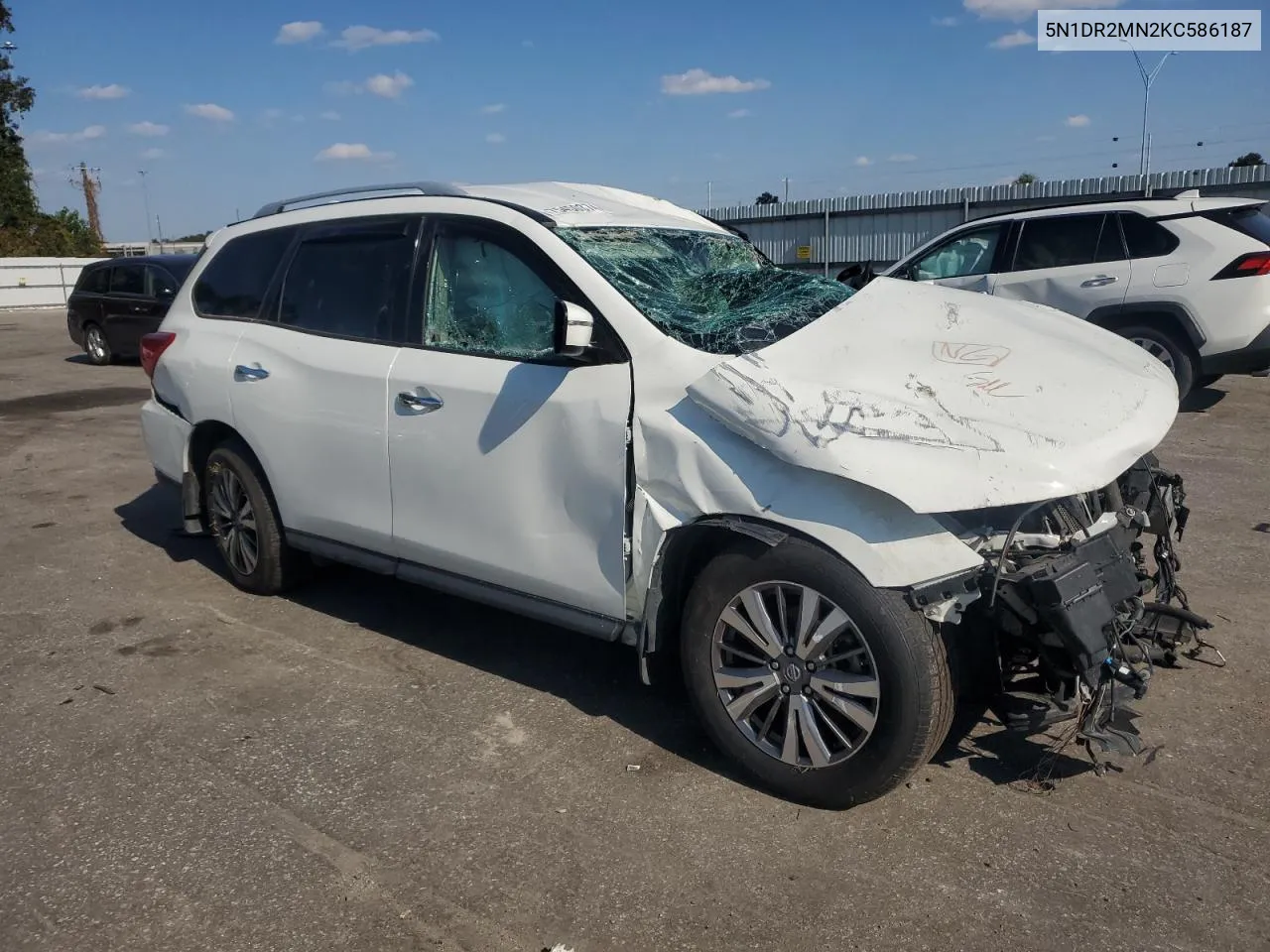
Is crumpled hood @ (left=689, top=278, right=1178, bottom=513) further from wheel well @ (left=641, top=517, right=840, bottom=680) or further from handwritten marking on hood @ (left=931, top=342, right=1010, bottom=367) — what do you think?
wheel well @ (left=641, top=517, right=840, bottom=680)

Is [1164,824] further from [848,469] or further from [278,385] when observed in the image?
[278,385]

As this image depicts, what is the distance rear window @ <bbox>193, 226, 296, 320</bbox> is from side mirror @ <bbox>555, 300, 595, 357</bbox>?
228 cm

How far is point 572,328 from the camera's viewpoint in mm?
3676

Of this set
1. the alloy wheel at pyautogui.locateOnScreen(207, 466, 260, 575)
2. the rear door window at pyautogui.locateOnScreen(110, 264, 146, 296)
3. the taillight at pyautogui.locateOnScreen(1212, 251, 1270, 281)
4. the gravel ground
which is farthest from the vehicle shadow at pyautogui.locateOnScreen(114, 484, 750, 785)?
the rear door window at pyautogui.locateOnScreen(110, 264, 146, 296)

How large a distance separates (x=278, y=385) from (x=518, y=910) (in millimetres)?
2965

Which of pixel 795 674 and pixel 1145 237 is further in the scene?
pixel 1145 237

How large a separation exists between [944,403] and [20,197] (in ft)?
196

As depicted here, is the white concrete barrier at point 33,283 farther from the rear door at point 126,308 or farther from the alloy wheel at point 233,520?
the alloy wheel at point 233,520

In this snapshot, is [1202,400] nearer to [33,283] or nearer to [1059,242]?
[1059,242]

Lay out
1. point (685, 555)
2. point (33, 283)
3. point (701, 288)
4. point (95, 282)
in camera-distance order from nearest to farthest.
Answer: point (685, 555) → point (701, 288) → point (95, 282) → point (33, 283)

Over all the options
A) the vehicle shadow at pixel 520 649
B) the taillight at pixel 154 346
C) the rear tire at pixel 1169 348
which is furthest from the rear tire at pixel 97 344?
the rear tire at pixel 1169 348

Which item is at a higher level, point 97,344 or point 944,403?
point 944,403

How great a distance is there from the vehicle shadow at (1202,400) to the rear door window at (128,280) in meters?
14.2

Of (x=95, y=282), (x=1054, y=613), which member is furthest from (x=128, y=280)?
(x=1054, y=613)
